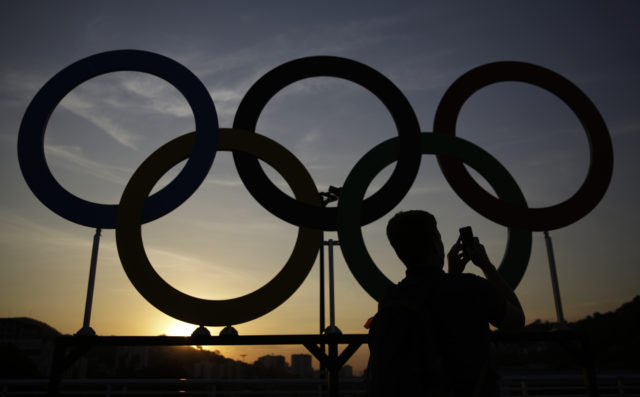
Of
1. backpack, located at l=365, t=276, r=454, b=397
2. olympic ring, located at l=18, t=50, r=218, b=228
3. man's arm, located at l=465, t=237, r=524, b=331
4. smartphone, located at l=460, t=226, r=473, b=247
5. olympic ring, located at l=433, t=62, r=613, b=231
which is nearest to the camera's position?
backpack, located at l=365, t=276, r=454, b=397

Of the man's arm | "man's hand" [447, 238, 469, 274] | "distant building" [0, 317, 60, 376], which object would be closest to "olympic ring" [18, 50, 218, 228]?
"man's hand" [447, 238, 469, 274]

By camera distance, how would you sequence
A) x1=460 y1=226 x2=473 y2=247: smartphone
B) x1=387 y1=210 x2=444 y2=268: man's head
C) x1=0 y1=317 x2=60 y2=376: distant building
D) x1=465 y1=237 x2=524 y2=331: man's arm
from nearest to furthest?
x1=465 y1=237 x2=524 y2=331: man's arm < x1=387 y1=210 x2=444 y2=268: man's head < x1=460 y1=226 x2=473 y2=247: smartphone < x1=0 y1=317 x2=60 y2=376: distant building

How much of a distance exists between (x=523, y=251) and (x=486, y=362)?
17.0 ft

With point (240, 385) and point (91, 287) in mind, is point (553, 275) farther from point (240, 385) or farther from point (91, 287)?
point (91, 287)

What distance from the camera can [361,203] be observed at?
627cm

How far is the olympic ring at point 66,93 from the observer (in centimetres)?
601

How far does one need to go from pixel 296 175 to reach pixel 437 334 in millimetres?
4884

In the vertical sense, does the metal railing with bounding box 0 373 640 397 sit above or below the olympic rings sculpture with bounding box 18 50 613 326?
below

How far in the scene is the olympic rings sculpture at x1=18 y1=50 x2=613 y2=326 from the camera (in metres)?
5.82

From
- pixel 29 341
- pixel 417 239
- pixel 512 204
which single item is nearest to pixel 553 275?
pixel 512 204

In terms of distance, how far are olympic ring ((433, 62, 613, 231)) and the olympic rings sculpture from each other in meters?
0.02

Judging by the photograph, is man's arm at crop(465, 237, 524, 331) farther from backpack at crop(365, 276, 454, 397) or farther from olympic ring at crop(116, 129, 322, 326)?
olympic ring at crop(116, 129, 322, 326)

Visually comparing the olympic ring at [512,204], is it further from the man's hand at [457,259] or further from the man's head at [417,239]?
the man's head at [417,239]

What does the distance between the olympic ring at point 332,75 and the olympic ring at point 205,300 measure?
18 cm
